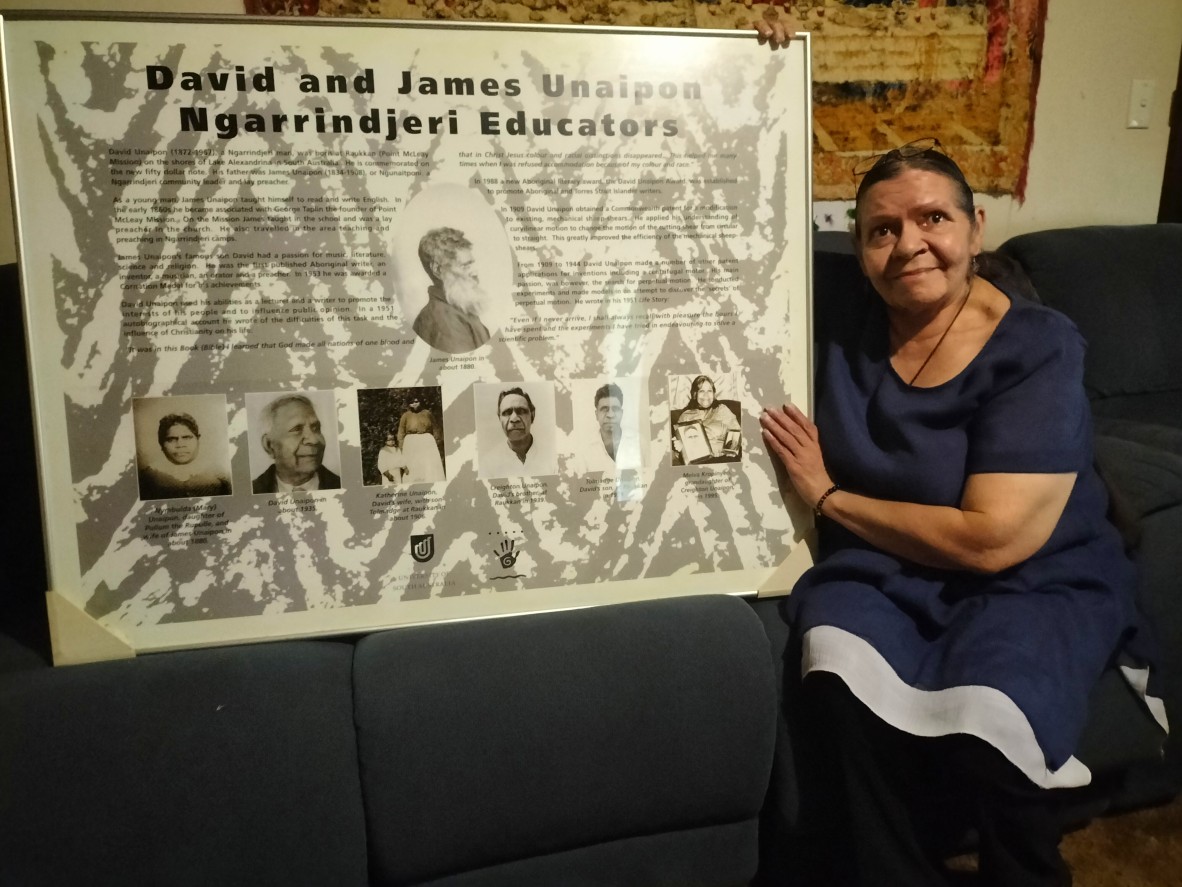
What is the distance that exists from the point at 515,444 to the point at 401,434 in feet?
0.54

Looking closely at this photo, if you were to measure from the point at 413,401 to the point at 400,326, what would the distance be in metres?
0.11

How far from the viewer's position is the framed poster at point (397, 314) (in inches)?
38.2

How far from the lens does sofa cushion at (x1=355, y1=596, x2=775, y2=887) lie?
2.90 ft

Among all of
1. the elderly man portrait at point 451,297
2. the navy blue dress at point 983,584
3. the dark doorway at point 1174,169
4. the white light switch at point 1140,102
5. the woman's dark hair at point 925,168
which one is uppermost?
the white light switch at point 1140,102

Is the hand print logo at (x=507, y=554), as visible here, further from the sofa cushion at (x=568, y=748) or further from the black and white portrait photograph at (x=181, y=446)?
the black and white portrait photograph at (x=181, y=446)

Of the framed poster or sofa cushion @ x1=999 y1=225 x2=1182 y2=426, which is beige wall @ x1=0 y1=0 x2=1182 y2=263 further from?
the framed poster

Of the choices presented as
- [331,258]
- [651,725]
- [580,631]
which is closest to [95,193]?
[331,258]

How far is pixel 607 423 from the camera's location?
3.62 ft

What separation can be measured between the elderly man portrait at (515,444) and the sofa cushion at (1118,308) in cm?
127

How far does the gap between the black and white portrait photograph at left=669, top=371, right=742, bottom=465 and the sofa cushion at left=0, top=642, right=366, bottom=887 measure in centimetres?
59

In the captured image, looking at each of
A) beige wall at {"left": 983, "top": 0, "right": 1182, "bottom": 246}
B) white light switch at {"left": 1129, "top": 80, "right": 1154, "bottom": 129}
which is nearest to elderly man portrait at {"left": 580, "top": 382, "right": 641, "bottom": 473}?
beige wall at {"left": 983, "top": 0, "right": 1182, "bottom": 246}

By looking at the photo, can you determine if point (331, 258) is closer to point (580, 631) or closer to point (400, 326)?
point (400, 326)

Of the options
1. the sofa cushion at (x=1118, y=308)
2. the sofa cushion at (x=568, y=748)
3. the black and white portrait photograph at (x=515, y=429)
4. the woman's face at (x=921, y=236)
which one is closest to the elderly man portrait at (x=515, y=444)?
the black and white portrait photograph at (x=515, y=429)

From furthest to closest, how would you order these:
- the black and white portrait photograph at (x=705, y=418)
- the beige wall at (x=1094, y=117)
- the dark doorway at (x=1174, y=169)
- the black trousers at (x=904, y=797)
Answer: the dark doorway at (x=1174, y=169)
the beige wall at (x=1094, y=117)
the black and white portrait photograph at (x=705, y=418)
the black trousers at (x=904, y=797)
